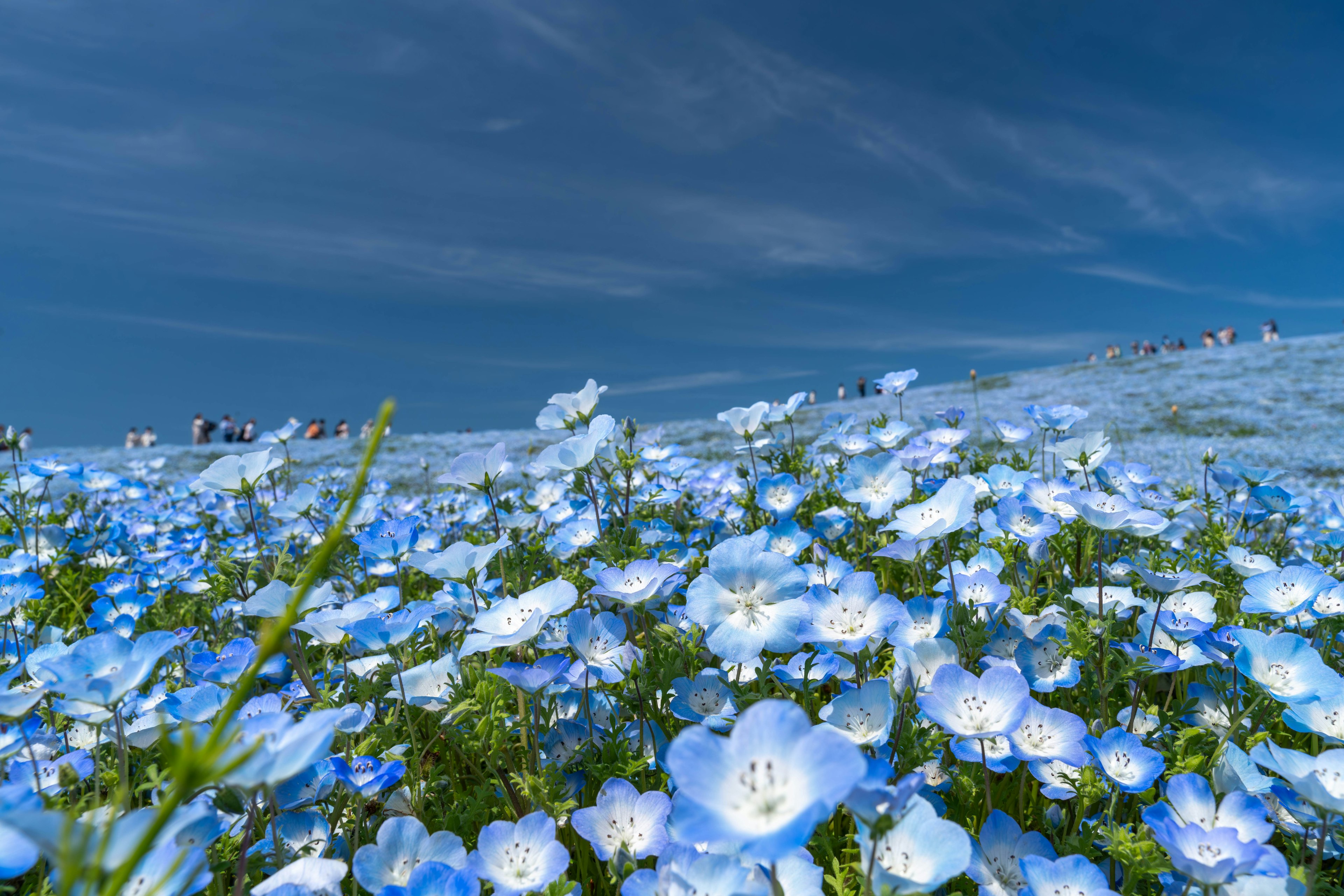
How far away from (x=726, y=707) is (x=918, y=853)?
2.41ft

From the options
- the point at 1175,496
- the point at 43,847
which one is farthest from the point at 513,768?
the point at 1175,496

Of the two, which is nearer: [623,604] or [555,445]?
[555,445]

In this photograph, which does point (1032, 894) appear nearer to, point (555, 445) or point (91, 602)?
point (555, 445)

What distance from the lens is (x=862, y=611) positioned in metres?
1.80

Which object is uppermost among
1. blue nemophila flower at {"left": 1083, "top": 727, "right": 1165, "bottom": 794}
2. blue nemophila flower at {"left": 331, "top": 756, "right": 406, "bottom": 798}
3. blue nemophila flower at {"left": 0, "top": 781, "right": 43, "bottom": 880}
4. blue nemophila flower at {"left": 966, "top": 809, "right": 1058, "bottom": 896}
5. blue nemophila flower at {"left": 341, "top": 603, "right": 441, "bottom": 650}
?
blue nemophila flower at {"left": 341, "top": 603, "right": 441, "bottom": 650}

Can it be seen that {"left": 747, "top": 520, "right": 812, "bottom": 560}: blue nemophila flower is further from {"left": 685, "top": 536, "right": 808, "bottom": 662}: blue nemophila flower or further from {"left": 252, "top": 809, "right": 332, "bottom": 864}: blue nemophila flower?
{"left": 252, "top": 809, "right": 332, "bottom": 864}: blue nemophila flower

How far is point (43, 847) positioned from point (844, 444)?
3425 mm

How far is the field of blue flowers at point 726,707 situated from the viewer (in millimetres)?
1168

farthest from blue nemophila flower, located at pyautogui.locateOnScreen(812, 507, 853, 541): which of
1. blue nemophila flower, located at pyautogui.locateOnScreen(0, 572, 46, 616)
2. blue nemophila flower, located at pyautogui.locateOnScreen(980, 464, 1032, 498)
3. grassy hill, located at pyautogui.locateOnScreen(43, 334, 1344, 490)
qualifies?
grassy hill, located at pyautogui.locateOnScreen(43, 334, 1344, 490)

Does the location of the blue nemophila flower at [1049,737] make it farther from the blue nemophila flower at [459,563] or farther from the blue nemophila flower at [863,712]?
the blue nemophila flower at [459,563]

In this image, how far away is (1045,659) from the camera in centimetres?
209

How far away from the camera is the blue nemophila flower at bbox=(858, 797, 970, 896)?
1.14 metres

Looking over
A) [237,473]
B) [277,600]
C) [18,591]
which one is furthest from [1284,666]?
[18,591]

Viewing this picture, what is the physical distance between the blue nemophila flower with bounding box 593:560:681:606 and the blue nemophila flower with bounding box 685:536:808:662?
151mm
